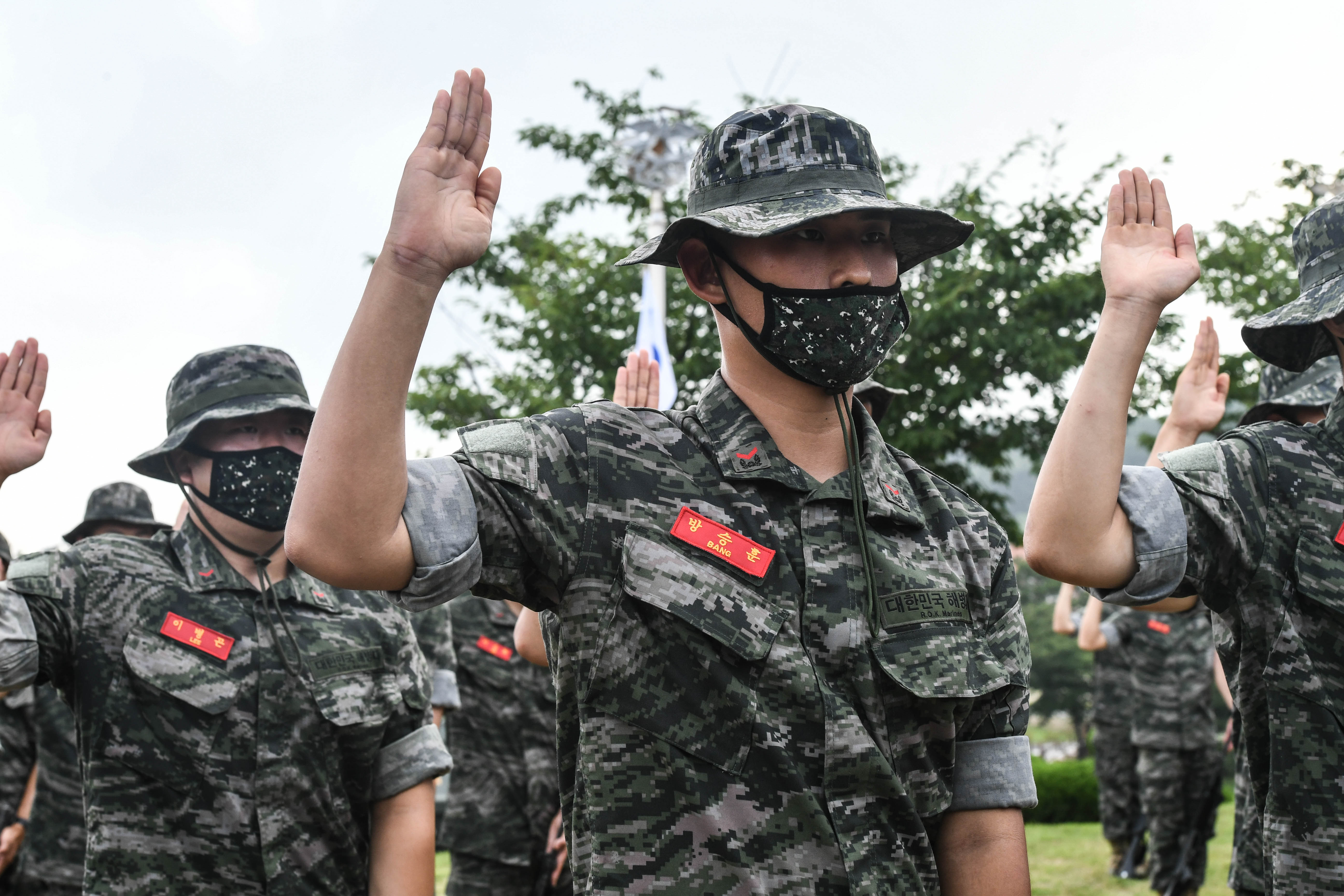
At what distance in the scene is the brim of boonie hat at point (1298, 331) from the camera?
301 centimetres

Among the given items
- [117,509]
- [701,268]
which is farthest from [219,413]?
[117,509]

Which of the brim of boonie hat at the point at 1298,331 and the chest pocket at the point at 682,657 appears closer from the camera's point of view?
the chest pocket at the point at 682,657

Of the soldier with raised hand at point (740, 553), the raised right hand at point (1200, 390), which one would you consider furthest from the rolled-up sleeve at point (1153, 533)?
the raised right hand at point (1200, 390)

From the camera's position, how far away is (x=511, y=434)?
7.52 feet

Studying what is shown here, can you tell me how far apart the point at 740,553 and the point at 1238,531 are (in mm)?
1158

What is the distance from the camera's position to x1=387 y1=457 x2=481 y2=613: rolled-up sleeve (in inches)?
81.0

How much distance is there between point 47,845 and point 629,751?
15.8 ft

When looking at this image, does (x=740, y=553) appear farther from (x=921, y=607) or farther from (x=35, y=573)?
(x=35, y=573)

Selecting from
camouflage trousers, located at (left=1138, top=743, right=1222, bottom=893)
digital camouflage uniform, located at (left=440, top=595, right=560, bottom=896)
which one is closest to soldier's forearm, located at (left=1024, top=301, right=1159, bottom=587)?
digital camouflage uniform, located at (left=440, top=595, right=560, bottom=896)

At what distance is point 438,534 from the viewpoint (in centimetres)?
207

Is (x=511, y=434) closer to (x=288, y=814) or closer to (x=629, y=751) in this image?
(x=629, y=751)

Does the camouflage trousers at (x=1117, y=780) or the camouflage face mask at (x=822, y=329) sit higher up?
the camouflage face mask at (x=822, y=329)

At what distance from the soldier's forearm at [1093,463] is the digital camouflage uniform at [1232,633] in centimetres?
66

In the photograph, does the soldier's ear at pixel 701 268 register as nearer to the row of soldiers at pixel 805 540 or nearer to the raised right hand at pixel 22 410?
the row of soldiers at pixel 805 540
